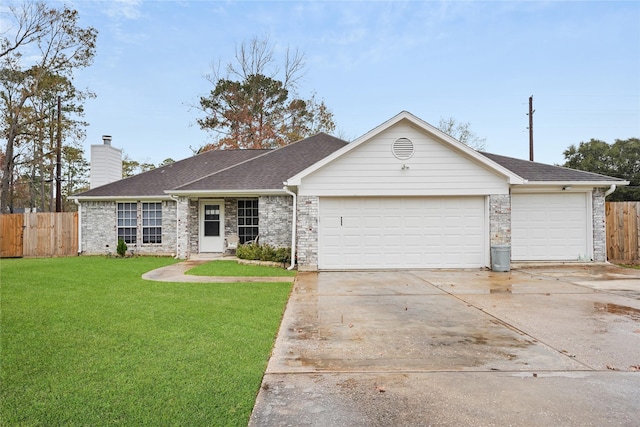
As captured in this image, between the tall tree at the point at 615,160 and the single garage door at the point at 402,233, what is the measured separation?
29.8 m

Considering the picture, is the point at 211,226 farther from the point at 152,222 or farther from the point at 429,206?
the point at 429,206

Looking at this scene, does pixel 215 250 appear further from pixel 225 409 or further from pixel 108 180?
pixel 225 409

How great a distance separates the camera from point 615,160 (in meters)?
34.3

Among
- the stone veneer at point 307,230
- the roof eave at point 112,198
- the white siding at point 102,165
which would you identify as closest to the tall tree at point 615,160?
the stone veneer at point 307,230

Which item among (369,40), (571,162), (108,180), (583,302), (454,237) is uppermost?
(369,40)

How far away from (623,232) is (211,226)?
15.5 metres

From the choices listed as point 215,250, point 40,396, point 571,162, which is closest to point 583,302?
point 40,396

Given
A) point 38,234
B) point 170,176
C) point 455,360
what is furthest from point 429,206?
point 38,234

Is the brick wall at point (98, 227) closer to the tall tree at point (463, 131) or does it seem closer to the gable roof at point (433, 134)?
the gable roof at point (433, 134)

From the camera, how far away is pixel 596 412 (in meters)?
2.94

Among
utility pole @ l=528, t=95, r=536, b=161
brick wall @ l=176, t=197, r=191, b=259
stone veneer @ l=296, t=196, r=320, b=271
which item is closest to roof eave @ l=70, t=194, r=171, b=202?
brick wall @ l=176, t=197, r=191, b=259

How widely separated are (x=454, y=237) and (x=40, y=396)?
11.0m

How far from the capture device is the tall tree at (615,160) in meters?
33.5

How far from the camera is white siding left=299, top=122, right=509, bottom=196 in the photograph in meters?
11.6
